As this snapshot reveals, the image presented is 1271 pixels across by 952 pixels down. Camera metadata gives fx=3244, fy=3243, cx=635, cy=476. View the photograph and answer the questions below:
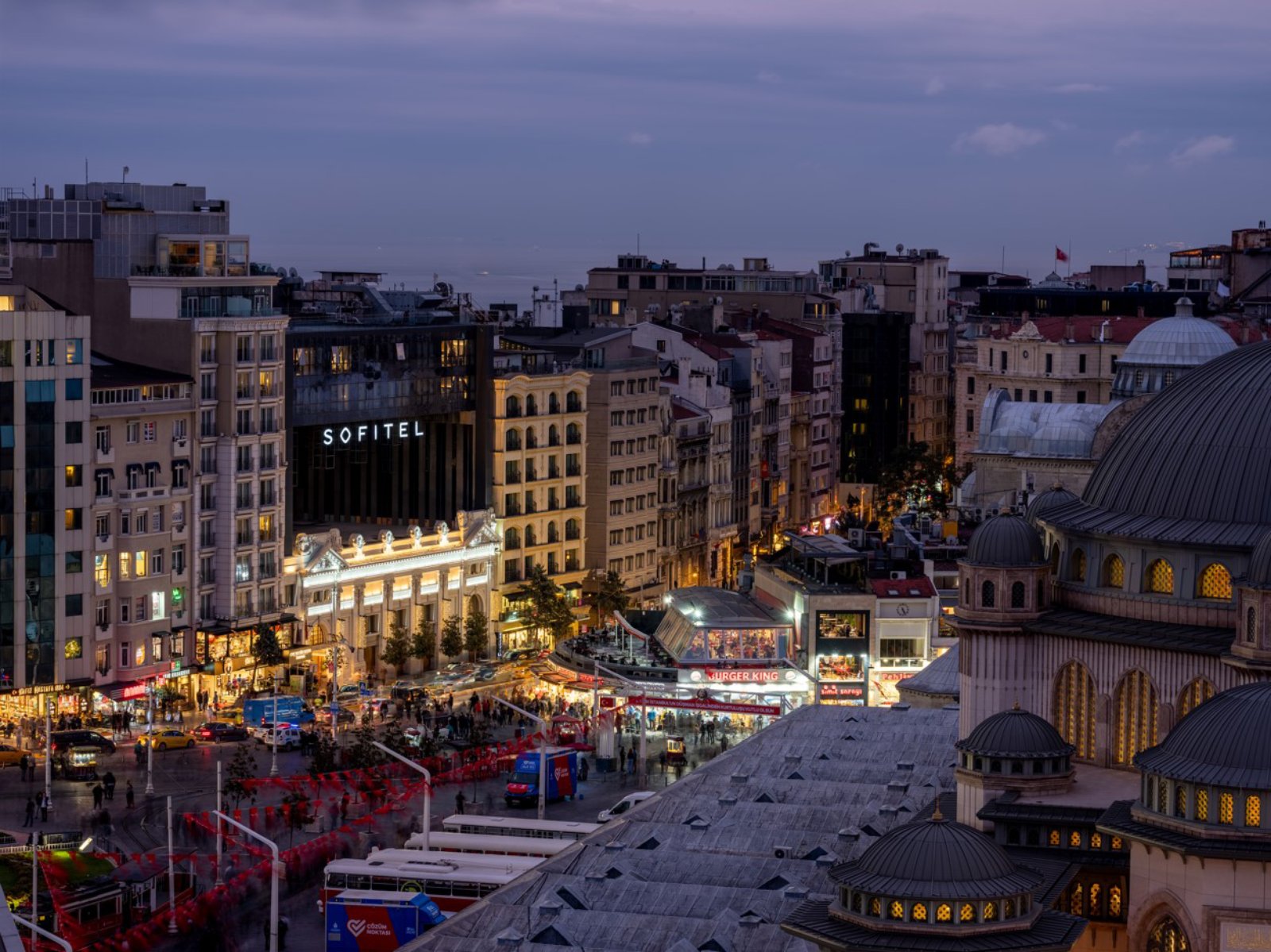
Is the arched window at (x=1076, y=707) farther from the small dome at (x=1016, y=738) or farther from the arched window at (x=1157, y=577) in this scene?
the small dome at (x=1016, y=738)

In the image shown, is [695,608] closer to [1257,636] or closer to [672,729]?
[672,729]

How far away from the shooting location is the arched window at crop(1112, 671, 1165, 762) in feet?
321

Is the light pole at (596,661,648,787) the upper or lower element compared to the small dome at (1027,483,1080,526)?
lower

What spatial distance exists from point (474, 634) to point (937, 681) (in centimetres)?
3966

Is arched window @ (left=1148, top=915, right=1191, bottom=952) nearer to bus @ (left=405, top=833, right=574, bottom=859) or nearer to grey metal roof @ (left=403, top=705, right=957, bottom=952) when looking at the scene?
grey metal roof @ (left=403, top=705, right=957, bottom=952)

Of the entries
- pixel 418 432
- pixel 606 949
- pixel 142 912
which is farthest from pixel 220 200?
pixel 606 949

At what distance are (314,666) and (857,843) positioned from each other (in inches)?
2792

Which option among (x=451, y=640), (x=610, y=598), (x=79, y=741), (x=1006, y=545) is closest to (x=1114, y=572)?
(x=1006, y=545)

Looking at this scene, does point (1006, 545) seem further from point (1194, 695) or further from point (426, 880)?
point (426, 880)

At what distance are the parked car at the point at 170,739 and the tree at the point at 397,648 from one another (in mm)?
23441

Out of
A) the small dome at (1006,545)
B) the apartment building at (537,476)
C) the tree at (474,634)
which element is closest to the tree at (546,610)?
the apartment building at (537,476)

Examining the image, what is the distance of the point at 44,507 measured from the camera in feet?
485

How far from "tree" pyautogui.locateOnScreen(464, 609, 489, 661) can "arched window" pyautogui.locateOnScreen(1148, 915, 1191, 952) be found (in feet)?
302

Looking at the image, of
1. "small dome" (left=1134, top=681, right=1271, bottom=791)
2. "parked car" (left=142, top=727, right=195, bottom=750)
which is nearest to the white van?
"parked car" (left=142, top=727, right=195, bottom=750)
